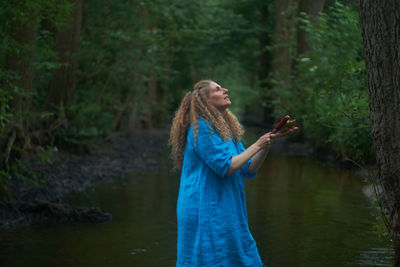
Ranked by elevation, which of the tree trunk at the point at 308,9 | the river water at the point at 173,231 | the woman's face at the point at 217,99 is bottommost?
the river water at the point at 173,231

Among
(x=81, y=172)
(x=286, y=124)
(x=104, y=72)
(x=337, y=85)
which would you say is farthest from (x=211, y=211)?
(x=104, y=72)

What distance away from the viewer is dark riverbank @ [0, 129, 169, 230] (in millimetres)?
9320

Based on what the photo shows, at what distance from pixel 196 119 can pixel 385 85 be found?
1.48m

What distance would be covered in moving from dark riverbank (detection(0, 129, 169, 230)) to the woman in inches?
195

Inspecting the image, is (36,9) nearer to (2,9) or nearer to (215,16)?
(2,9)

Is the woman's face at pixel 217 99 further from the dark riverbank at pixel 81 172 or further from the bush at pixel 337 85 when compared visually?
the bush at pixel 337 85

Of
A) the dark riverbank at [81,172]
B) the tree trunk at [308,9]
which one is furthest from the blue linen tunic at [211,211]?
the tree trunk at [308,9]

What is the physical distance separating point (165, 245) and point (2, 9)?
15.4ft

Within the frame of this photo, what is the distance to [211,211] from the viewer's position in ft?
14.5

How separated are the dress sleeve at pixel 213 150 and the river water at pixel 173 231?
2.57 meters

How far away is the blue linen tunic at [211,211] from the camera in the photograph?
437 centimetres

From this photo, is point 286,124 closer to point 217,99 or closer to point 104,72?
point 217,99

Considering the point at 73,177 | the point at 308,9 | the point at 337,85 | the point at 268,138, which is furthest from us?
the point at 308,9

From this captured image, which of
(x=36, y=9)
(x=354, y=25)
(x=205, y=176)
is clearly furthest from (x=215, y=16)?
(x=205, y=176)
